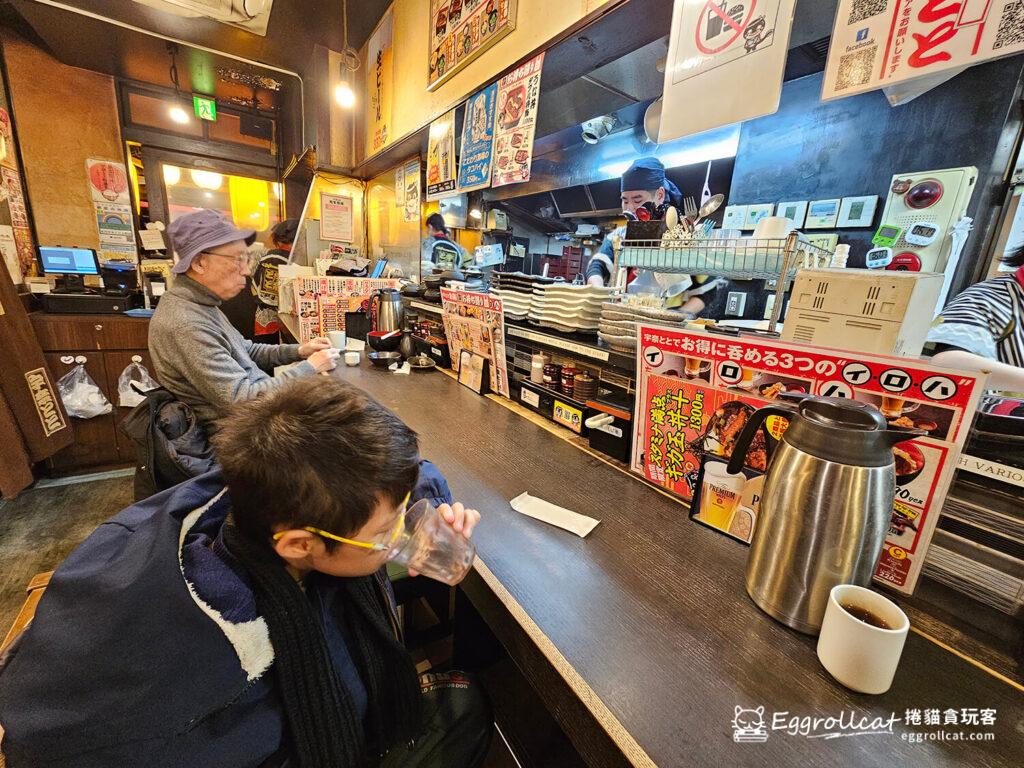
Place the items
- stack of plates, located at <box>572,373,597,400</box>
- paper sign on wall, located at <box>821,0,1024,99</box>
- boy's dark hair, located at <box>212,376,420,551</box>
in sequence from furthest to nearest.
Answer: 1. stack of plates, located at <box>572,373,597,400</box>
2. paper sign on wall, located at <box>821,0,1024,99</box>
3. boy's dark hair, located at <box>212,376,420,551</box>

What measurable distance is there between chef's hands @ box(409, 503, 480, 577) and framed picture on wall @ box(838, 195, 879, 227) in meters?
3.53

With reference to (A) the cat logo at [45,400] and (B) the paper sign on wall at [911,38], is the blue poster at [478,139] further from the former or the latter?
(A) the cat logo at [45,400]

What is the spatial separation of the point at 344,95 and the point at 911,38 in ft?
13.7

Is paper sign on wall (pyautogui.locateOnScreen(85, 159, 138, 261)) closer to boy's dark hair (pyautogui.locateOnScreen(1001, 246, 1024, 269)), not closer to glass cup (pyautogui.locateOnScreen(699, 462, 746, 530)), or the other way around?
glass cup (pyautogui.locateOnScreen(699, 462, 746, 530))

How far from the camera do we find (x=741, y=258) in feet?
4.43

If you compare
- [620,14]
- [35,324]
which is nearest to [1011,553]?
[620,14]

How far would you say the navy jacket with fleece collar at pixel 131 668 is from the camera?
1.63 feet

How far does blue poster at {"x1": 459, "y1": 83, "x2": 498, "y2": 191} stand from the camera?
2051 mm

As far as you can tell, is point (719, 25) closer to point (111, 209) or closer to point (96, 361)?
point (96, 361)

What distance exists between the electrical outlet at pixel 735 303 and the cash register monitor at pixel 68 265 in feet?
17.1

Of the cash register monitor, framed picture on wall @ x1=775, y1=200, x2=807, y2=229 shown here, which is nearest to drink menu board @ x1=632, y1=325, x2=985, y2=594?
framed picture on wall @ x1=775, y1=200, x2=807, y2=229

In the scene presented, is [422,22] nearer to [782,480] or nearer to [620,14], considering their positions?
[620,14]

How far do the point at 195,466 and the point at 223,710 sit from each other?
4.08 ft

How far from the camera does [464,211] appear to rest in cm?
390
